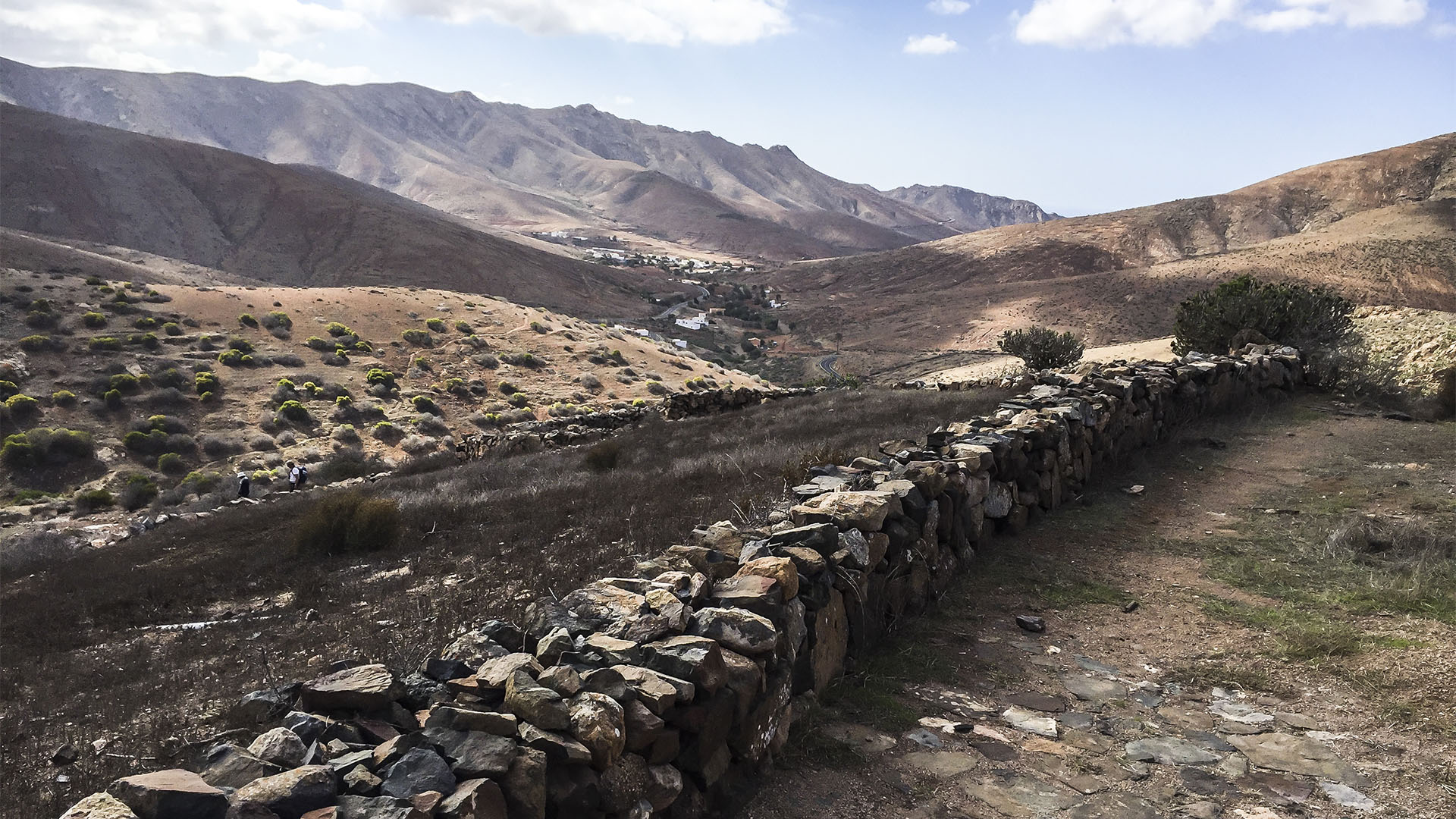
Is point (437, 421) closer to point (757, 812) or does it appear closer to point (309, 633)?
point (309, 633)

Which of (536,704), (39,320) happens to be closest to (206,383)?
(39,320)

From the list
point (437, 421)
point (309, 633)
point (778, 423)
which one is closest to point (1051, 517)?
point (309, 633)

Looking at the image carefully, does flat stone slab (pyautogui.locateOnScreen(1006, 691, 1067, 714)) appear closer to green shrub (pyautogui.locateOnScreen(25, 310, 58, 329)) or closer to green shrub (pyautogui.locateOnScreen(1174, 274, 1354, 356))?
green shrub (pyautogui.locateOnScreen(1174, 274, 1354, 356))

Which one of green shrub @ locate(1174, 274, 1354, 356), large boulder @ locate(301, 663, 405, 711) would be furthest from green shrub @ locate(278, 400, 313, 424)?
large boulder @ locate(301, 663, 405, 711)

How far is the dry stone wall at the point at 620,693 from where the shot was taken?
2695mm

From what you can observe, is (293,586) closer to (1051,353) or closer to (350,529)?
(350,529)

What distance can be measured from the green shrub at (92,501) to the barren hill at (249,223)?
5022 cm

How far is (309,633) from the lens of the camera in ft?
22.2

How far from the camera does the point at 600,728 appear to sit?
304cm

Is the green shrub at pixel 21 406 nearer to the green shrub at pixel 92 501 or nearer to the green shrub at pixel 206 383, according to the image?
the green shrub at pixel 206 383

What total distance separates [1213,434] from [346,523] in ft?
38.8

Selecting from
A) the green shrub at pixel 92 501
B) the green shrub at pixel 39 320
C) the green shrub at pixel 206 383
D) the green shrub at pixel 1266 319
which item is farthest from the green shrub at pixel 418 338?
the green shrub at pixel 1266 319

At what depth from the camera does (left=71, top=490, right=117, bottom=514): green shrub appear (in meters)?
22.8

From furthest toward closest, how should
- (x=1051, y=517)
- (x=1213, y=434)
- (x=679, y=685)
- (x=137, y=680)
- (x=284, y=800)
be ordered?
(x=1213, y=434), (x=1051, y=517), (x=137, y=680), (x=679, y=685), (x=284, y=800)
